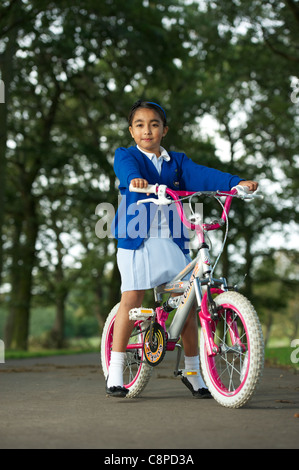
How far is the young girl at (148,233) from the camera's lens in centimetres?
468

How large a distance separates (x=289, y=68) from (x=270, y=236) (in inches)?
440

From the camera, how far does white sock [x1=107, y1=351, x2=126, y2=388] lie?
4742 millimetres

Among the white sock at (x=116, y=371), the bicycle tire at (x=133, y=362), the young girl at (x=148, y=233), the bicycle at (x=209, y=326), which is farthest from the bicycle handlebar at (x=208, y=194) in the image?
the white sock at (x=116, y=371)

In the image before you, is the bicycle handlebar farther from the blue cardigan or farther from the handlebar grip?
the blue cardigan

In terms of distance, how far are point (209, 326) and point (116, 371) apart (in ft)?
2.91

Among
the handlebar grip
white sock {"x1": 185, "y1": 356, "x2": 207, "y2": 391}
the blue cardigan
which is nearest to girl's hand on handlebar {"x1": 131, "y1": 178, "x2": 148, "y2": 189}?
the handlebar grip

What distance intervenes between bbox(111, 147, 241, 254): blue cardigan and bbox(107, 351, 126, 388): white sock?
81 cm

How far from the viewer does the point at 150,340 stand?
4.67 metres

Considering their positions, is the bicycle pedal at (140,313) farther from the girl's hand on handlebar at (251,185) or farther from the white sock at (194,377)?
the girl's hand on handlebar at (251,185)

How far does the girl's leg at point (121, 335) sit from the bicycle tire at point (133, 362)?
141 millimetres

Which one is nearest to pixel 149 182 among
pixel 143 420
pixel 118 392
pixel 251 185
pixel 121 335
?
pixel 251 185

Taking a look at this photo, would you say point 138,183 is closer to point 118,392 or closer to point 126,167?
point 126,167

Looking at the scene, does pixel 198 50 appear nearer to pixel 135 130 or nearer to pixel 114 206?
pixel 114 206

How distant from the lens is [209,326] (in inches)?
169
